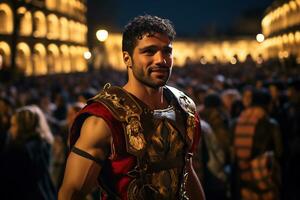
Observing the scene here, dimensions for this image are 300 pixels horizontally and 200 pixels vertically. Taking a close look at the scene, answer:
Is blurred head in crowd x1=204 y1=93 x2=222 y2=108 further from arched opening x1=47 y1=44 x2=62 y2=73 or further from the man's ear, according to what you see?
arched opening x1=47 y1=44 x2=62 y2=73

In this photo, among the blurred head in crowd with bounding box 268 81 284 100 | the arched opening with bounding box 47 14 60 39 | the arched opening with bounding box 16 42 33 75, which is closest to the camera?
the blurred head in crowd with bounding box 268 81 284 100

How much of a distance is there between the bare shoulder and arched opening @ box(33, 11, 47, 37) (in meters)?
52.6

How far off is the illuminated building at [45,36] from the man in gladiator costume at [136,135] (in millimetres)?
34343

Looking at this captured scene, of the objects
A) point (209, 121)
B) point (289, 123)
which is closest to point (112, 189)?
point (209, 121)

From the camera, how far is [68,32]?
6694cm

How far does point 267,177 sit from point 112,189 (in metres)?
2.80

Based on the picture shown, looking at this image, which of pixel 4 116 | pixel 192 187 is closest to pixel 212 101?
pixel 4 116

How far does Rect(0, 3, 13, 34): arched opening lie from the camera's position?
45875mm

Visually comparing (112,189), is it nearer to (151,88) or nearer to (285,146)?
(151,88)

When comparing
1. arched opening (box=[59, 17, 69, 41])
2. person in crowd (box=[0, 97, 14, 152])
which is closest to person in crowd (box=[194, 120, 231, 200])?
person in crowd (box=[0, 97, 14, 152])

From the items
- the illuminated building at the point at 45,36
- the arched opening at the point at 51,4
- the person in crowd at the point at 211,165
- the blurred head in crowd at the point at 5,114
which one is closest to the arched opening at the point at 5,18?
the illuminated building at the point at 45,36

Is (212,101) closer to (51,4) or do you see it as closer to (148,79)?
(148,79)

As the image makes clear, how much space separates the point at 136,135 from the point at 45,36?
56.0 meters

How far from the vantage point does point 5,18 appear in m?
46.3
